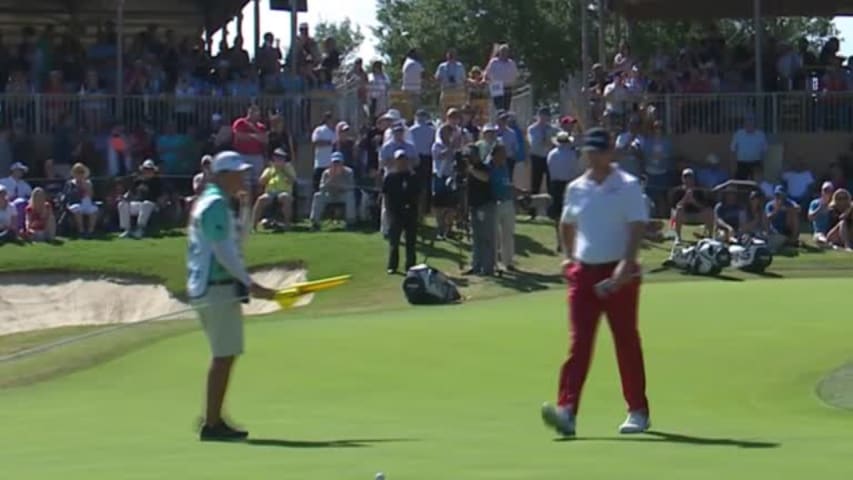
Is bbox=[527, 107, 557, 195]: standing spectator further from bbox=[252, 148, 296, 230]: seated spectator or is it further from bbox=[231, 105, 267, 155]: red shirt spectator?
bbox=[231, 105, 267, 155]: red shirt spectator

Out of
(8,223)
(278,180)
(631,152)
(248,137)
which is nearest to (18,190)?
(8,223)

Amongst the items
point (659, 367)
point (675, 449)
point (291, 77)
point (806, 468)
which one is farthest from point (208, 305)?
point (291, 77)

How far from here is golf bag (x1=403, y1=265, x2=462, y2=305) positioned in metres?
27.0

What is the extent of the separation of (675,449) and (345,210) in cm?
2263

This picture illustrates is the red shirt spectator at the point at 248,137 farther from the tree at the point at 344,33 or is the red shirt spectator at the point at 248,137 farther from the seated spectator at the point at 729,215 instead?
the tree at the point at 344,33

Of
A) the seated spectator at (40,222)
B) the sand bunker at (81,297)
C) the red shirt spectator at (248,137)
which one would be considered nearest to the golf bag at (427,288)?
the sand bunker at (81,297)

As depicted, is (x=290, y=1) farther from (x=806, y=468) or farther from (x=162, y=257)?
(x=806, y=468)

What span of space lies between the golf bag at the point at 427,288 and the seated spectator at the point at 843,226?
27.3 ft

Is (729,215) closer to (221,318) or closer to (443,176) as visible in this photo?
(443,176)

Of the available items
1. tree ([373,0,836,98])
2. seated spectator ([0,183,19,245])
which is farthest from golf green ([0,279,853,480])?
tree ([373,0,836,98])

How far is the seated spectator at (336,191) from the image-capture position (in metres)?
33.9

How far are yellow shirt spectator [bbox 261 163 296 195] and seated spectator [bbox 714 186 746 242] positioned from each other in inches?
282

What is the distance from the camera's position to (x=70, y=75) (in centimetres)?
3759

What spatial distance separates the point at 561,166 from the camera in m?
32.5
